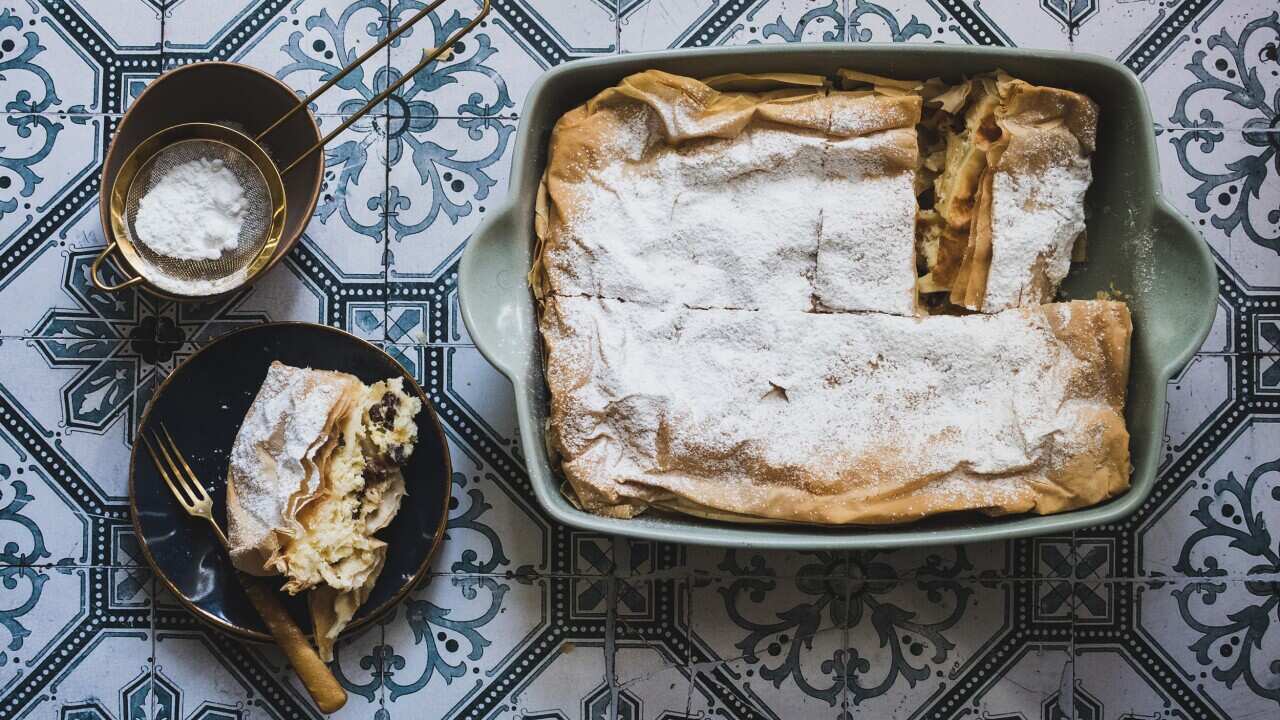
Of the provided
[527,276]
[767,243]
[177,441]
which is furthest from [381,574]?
[767,243]

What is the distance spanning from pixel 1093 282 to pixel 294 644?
4.15ft

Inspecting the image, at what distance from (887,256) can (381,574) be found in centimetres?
86

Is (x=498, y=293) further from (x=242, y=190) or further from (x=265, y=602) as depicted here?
(x=265, y=602)

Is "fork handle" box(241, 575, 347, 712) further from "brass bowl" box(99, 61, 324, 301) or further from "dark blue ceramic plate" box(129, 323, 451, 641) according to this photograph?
"brass bowl" box(99, 61, 324, 301)

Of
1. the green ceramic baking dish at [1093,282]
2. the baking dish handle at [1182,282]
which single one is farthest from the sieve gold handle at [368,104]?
the baking dish handle at [1182,282]

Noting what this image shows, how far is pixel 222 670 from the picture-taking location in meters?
1.56

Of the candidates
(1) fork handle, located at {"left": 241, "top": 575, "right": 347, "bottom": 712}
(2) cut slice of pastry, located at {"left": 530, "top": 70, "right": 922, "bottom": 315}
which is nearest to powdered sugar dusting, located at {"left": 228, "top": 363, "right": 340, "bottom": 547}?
(1) fork handle, located at {"left": 241, "top": 575, "right": 347, "bottom": 712}

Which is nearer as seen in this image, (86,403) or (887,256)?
(887,256)

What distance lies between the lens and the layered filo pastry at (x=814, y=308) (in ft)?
4.33

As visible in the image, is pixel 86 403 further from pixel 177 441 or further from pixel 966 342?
pixel 966 342

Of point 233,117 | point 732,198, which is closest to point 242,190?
point 233,117

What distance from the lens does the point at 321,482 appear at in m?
1.39

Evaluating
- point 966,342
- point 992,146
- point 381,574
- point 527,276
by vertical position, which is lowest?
point 381,574

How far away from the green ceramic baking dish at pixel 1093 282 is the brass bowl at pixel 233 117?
1.08 feet
